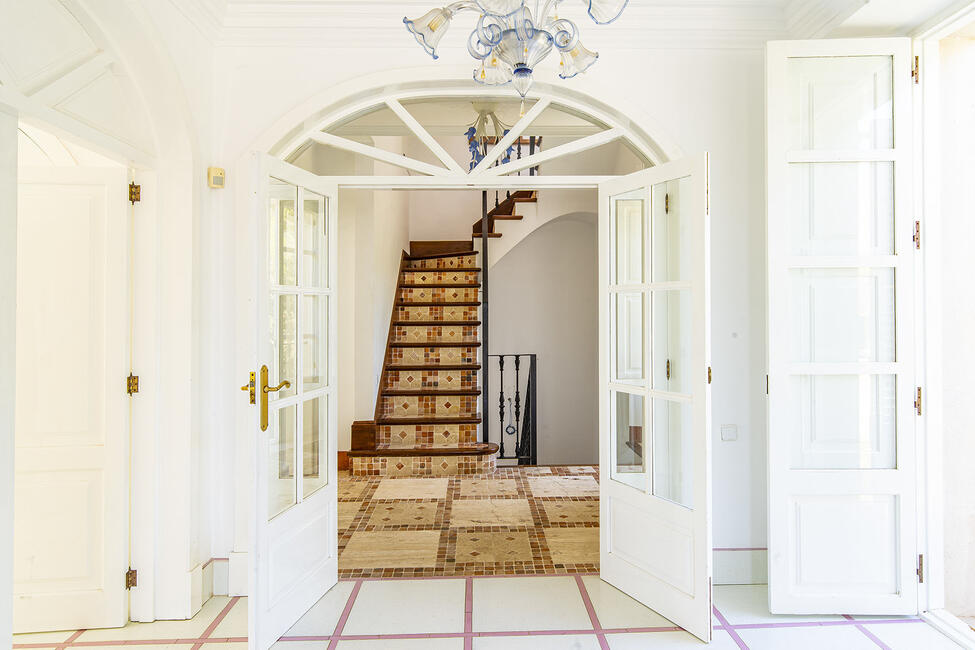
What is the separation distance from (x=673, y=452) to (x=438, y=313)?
3.82m

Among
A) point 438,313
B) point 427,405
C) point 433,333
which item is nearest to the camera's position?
point 427,405

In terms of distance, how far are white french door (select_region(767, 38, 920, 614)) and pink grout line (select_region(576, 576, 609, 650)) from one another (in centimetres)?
80

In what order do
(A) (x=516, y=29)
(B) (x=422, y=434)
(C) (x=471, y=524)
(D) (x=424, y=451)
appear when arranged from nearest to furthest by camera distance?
(A) (x=516, y=29)
(C) (x=471, y=524)
(D) (x=424, y=451)
(B) (x=422, y=434)

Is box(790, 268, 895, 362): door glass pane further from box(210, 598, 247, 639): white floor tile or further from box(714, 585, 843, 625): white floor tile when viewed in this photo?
box(210, 598, 247, 639): white floor tile

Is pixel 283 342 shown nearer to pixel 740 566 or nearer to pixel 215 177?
pixel 215 177

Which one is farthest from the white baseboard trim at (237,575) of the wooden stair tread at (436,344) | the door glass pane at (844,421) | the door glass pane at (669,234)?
the wooden stair tread at (436,344)

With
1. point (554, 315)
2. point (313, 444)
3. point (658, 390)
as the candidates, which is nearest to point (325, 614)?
point (313, 444)

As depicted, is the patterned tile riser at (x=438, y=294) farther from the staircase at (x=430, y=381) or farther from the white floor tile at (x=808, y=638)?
the white floor tile at (x=808, y=638)

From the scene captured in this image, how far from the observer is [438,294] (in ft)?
20.5

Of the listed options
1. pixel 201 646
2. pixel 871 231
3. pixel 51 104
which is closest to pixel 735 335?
pixel 871 231

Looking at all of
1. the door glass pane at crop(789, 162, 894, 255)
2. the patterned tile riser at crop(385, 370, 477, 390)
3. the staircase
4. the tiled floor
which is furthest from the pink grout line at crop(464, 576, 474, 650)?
the patterned tile riser at crop(385, 370, 477, 390)

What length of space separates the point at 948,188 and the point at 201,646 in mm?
3908

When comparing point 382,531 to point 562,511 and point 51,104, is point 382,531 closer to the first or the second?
point 562,511

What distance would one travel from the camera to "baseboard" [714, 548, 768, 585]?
9.34 ft
